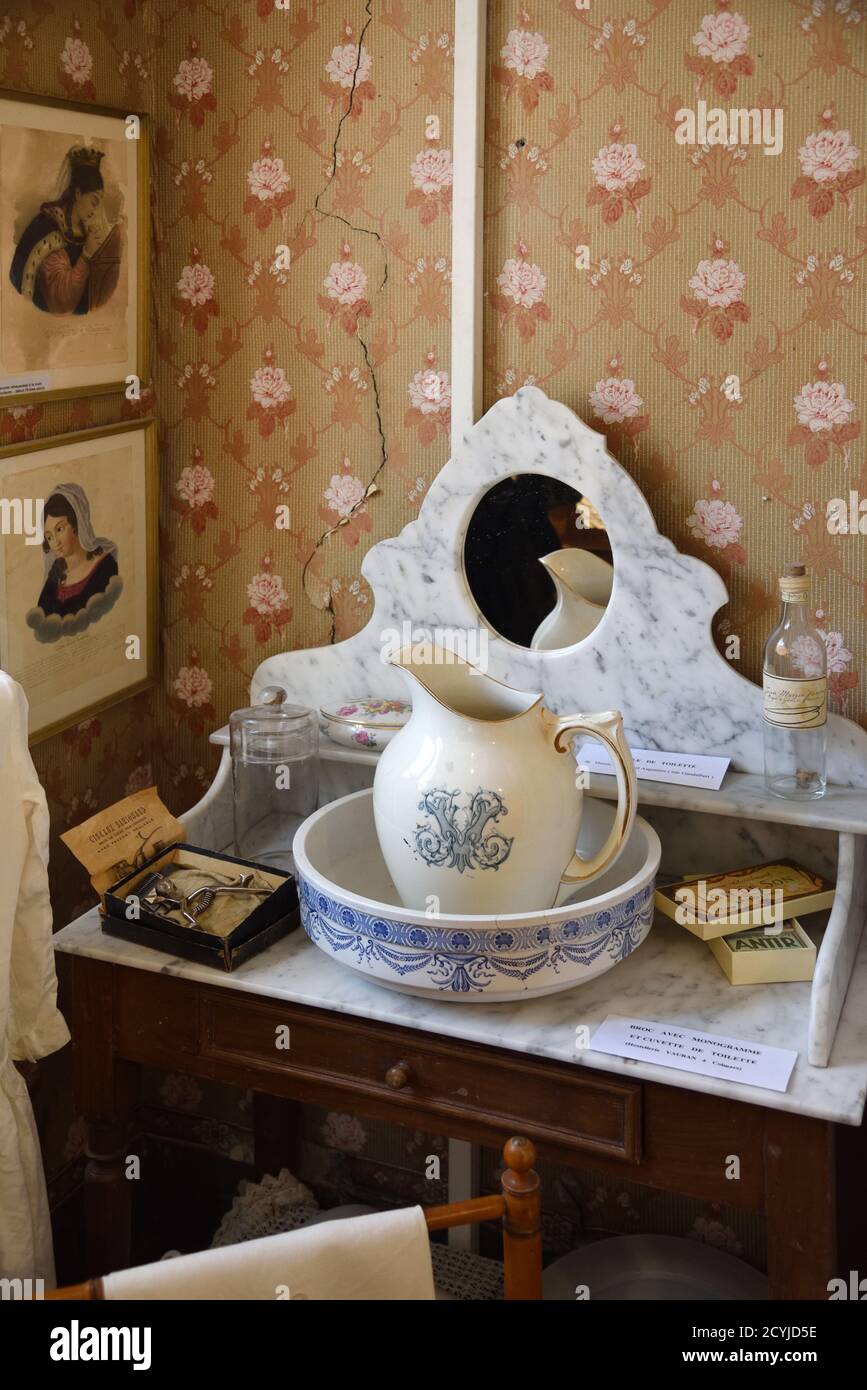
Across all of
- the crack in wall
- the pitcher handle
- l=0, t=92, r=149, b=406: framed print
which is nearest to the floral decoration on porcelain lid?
the crack in wall

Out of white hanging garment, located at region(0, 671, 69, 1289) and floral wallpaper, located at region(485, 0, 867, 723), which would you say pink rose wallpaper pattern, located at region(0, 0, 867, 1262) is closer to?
floral wallpaper, located at region(485, 0, 867, 723)

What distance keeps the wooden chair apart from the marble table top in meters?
0.20

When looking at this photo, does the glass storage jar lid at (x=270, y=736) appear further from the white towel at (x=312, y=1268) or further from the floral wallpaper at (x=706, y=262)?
the white towel at (x=312, y=1268)

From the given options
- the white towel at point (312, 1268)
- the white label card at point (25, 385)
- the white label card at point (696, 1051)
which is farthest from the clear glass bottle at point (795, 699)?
the white label card at point (25, 385)

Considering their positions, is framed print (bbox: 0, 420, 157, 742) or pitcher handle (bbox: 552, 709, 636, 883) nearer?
pitcher handle (bbox: 552, 709, 636, 883)

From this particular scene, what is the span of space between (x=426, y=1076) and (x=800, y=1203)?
0.40m

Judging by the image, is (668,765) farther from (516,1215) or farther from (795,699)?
(516,1215)

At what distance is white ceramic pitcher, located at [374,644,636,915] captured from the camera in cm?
134

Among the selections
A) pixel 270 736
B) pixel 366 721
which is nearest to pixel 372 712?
pixel 366 721

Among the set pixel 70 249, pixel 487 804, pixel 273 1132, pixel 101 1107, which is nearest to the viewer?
pixel 487 804

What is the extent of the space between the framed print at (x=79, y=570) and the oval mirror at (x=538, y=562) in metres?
0.53

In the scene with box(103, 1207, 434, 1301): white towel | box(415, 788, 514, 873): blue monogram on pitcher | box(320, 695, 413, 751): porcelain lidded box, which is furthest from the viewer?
box(320, 695, 413, 751): porcelain lidded box

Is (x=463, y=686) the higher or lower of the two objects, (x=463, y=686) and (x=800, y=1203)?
the higher

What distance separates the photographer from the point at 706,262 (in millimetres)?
1531
